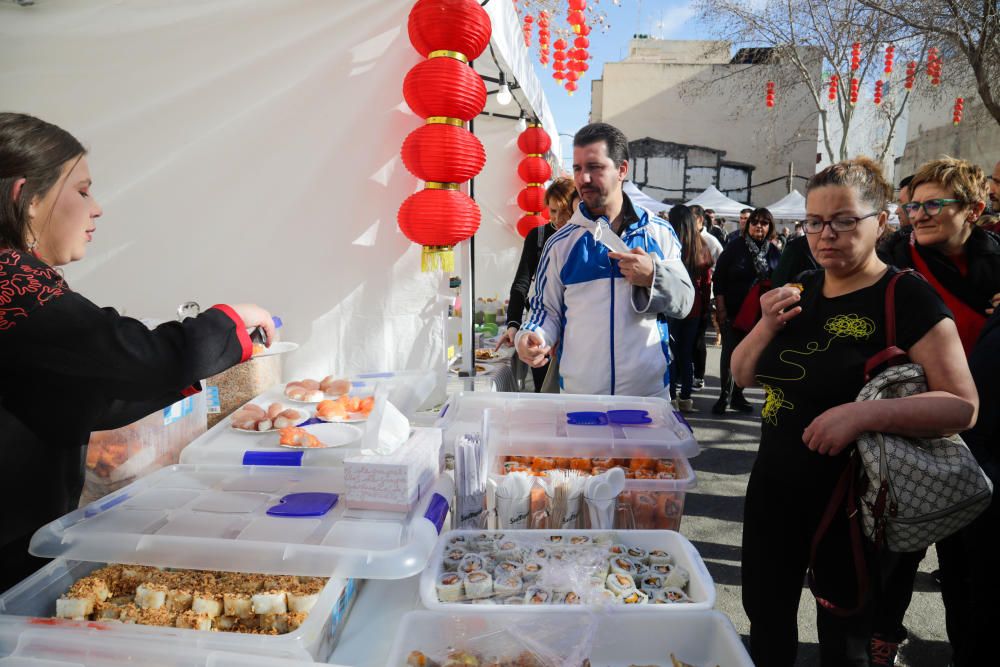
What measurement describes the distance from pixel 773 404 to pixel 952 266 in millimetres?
1379

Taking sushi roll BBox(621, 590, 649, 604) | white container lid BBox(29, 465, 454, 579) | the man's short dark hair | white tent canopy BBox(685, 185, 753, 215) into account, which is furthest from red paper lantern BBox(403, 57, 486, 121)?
white tent canopy BBox(685, 185, 753, 215)

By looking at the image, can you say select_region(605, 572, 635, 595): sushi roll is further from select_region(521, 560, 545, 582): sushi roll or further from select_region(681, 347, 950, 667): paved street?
select_region(681, 347, 950, 667): paved street

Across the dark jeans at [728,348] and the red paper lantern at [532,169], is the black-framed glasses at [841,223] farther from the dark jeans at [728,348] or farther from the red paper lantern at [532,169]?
the red paper lantern at [532,169]

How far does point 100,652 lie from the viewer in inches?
35.5

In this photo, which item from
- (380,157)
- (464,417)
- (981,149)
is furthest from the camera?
(981,149)

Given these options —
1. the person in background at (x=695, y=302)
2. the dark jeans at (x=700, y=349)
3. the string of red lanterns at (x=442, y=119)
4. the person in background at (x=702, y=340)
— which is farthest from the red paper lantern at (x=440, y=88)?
the dark jeans at (x=700, y=349)

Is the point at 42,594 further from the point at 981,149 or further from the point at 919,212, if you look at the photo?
the point at 981,149

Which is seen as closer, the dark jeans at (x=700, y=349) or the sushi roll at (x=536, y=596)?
the sushi roll at (x=536, y=596)

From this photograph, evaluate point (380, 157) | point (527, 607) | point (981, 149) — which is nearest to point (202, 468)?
point (527, 607)

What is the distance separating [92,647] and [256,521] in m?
0.32

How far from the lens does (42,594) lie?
1071mm

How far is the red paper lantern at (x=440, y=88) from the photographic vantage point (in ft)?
7.07

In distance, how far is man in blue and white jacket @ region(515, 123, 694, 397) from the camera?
2.01 metres

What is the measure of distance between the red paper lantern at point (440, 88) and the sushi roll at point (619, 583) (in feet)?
5.87
